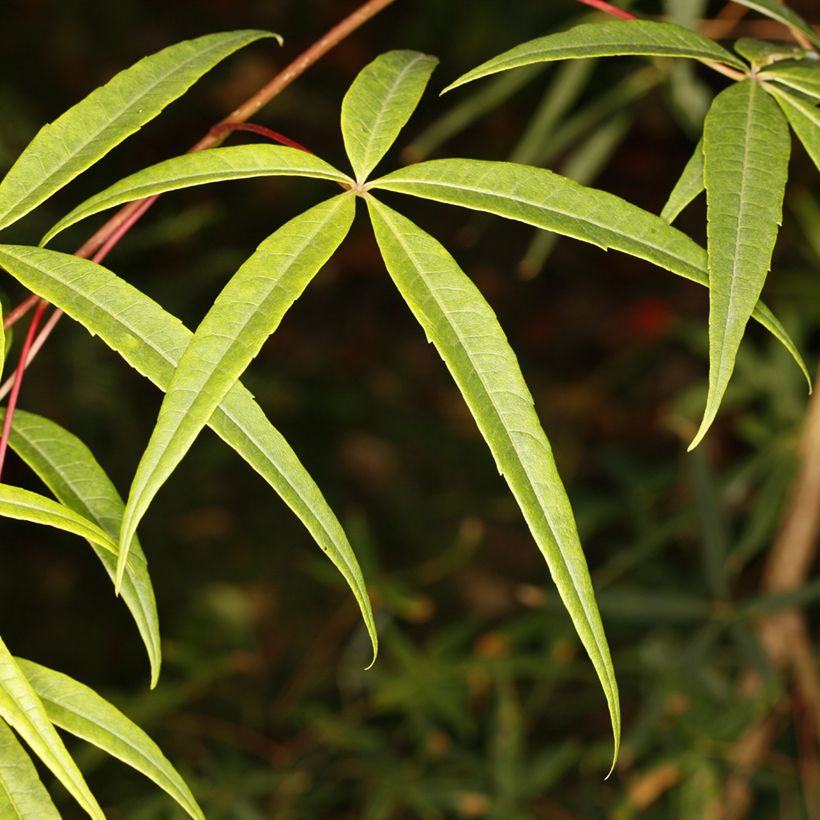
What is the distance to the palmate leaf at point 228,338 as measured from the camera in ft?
1.21

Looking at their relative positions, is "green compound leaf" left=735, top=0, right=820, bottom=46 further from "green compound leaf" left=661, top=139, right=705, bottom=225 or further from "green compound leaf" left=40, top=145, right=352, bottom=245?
"green compound leaf" left=40, top=145, right=352, bottom=245

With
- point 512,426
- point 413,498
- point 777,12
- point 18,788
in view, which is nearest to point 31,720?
point 18,788

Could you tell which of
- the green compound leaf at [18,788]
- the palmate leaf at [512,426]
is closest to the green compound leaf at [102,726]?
the green compound leaf at [18,788]

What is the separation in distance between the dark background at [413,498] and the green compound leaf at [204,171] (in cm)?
68

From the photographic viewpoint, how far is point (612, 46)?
1.50 feet

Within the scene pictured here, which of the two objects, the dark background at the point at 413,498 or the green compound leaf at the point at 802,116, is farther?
the dark background at the point at 413,498

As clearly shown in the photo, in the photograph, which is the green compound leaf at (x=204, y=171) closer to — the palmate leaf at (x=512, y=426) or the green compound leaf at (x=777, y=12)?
the palmate leaf at (x=512, y=426)

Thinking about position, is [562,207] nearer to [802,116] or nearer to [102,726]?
[802,116]

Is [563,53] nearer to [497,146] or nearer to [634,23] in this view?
[634,23]

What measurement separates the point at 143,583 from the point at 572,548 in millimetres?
185

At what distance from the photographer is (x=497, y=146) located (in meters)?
2.11

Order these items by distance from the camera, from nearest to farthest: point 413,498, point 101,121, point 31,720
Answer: point 31,720
point 101,121
point 413,498

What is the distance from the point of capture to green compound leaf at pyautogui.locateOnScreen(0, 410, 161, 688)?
455mm

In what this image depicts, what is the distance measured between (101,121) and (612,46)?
8.7 inches
